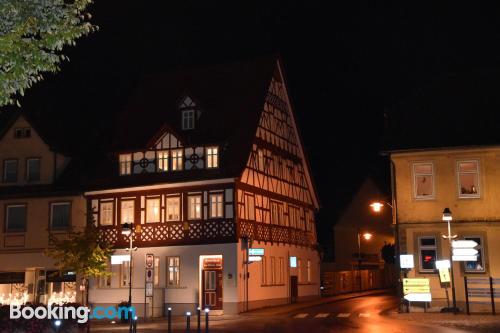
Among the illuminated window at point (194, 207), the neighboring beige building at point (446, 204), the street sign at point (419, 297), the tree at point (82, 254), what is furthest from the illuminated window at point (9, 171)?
the street sign at point (419, 297)

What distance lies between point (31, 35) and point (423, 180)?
22629 mm

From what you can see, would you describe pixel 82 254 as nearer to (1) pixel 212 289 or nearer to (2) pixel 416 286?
(1) pixel 212 289

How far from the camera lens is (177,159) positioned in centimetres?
4038

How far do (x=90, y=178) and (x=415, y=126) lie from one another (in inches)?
823

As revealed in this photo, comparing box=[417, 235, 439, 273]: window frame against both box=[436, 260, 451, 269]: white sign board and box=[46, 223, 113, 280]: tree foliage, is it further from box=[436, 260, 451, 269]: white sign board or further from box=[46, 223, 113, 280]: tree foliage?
box=[46, 223, 113, 280]: tree foliage

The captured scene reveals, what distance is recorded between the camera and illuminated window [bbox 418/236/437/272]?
3219 centimetres

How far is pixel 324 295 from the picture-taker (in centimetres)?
5159

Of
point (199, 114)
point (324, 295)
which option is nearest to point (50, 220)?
point (199, 114)

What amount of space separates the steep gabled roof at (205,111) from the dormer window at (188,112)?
315 millimetres

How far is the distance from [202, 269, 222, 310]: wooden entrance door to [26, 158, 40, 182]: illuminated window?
14226 millimetres

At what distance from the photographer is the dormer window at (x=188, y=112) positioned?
4184cm

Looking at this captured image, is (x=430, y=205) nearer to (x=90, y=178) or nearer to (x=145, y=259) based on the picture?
(x=145, y=259)

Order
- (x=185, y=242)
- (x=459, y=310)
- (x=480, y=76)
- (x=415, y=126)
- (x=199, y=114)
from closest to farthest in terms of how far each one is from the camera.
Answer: (x=459, y=310), (x=415, y=126), (x=480, y=76), (x=185, y=242), (x=199, y=114)

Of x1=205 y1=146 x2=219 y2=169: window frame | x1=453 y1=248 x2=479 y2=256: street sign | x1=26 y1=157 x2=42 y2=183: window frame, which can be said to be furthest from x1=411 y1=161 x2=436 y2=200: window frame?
x1=26 y1=157 x2=42 y2=183: window frame
